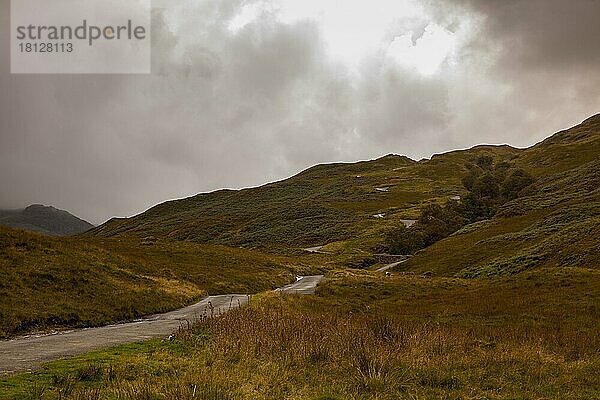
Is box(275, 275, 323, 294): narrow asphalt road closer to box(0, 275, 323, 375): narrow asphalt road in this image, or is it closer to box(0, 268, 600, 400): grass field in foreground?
box(0, 275, 323, 375): narrow asphalt road

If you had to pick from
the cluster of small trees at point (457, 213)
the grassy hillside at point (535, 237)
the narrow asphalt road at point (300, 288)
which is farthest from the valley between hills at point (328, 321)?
the cluster of small trees at point (457, 213)

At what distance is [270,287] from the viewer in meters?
57.7

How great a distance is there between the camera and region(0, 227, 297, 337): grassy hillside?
2753cm

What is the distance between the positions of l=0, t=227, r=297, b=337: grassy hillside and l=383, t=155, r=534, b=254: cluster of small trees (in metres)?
57.7

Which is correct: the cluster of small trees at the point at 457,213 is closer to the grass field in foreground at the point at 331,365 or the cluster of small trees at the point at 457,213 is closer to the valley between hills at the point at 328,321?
the valley between hills at the point at 328,321

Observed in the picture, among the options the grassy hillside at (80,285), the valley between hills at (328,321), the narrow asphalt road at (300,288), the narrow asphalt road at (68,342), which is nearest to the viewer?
the valley between hills at (328,321)

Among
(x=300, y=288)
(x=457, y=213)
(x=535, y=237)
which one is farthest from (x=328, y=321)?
(x=457, y=213)

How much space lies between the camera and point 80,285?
33.7 meters

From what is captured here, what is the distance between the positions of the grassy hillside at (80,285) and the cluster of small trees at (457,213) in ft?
189

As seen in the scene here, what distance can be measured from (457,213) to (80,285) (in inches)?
3984

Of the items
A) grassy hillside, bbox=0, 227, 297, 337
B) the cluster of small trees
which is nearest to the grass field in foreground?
grassy hillside, bbox=0, 227, 297, 337

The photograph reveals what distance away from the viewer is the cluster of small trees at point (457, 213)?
10912cm

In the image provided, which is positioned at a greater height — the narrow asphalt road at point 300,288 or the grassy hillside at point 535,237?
the grassy hillside at point 535,237

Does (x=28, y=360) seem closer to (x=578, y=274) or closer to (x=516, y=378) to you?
(x=516, y=378)
